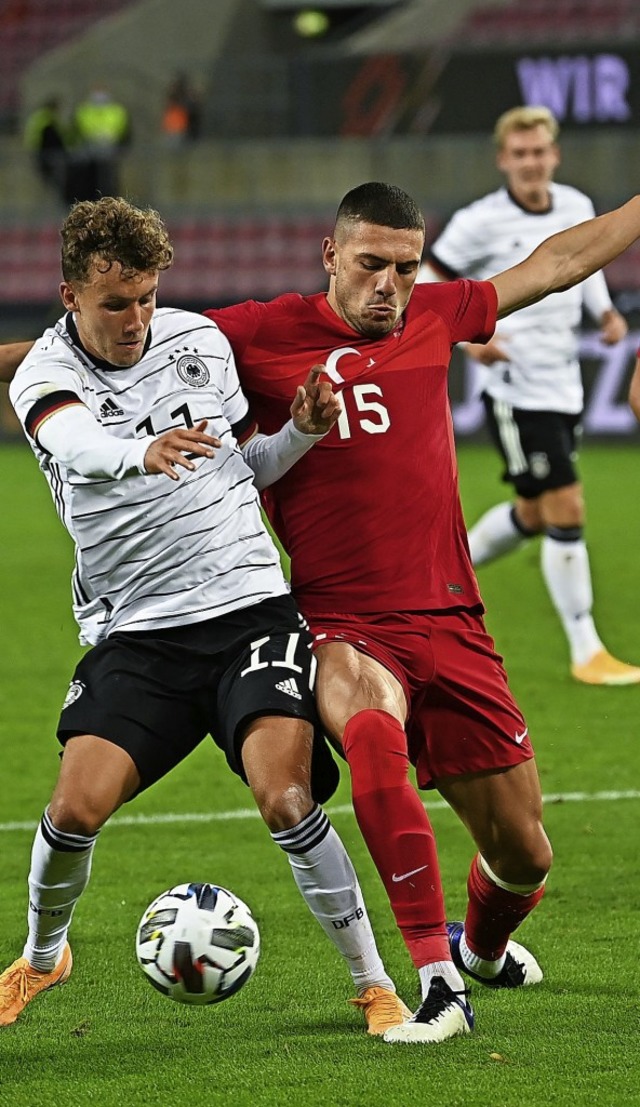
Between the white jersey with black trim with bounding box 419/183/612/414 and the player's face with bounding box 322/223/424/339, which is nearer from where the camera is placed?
the player's face with bounding box 322/223/424/339

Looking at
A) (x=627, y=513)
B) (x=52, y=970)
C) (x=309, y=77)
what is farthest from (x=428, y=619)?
(x=309, y=77)

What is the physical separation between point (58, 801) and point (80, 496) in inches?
29.4

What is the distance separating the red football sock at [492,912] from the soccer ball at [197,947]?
670mm

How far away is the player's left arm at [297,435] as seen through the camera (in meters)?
4.16

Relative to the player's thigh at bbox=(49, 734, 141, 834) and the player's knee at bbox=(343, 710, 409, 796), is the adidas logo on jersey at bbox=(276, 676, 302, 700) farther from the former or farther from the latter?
the player's thigh at bbox=(49, 734, 141, 834)

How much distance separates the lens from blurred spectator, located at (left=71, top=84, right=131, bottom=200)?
22406mm

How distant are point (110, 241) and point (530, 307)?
5014mm

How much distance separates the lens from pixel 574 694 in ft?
27.0

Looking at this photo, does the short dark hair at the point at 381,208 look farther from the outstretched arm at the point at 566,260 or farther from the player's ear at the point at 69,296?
the player's ear at the point at 69,296

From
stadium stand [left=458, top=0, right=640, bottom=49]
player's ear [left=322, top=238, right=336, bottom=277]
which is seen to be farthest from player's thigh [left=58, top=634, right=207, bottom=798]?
stadium stand [left=458, top=0, right=640, bottom=49]

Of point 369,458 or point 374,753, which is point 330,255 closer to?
point 369,458

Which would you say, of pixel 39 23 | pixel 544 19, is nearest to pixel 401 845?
pixel 544 19

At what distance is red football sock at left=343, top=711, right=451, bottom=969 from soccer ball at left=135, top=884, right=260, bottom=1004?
398 mm

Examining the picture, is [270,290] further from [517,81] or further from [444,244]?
[444,244]
